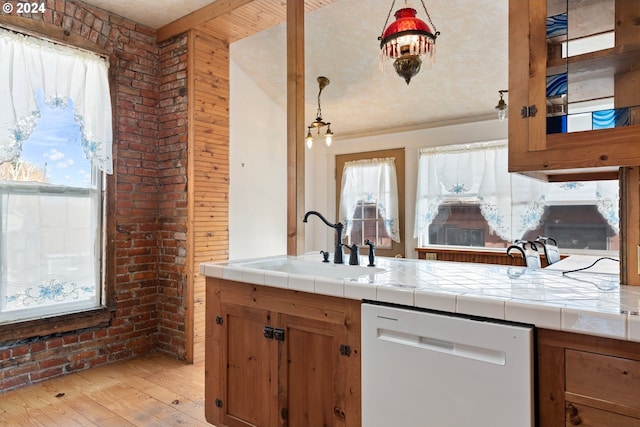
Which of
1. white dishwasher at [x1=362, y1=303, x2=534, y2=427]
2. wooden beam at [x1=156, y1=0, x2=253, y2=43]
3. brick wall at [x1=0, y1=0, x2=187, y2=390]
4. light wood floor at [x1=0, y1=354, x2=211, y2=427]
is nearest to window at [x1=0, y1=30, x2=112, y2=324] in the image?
brick wall at [x1=0, y1=0, x2=187, y2=390]

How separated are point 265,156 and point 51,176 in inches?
90.2

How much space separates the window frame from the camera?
2770 millimetres

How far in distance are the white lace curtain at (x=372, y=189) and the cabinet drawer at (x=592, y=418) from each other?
4.08 metres

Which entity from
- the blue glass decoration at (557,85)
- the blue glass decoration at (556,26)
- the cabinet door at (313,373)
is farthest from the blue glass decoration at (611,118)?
the cabinet door at (313,373)

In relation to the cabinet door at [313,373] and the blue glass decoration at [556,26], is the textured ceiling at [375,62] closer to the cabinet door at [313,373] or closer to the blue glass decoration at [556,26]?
the blue glass decoration at [556,26]

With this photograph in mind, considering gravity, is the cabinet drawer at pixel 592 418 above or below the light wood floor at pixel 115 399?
above

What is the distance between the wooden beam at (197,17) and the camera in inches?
123

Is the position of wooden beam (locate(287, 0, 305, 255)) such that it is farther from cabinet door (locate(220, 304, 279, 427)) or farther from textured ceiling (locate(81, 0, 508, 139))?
cabinet door (locate(220, 304, 279, 427))

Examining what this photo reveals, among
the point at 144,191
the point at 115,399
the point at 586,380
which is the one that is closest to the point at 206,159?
the point at 144,191

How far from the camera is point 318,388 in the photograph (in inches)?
68.0

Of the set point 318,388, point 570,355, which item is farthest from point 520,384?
point 318,388

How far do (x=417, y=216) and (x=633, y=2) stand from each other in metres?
3.73

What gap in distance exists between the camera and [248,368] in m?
1.99

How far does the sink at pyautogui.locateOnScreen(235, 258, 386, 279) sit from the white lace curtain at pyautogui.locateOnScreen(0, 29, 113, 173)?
1.73 m
